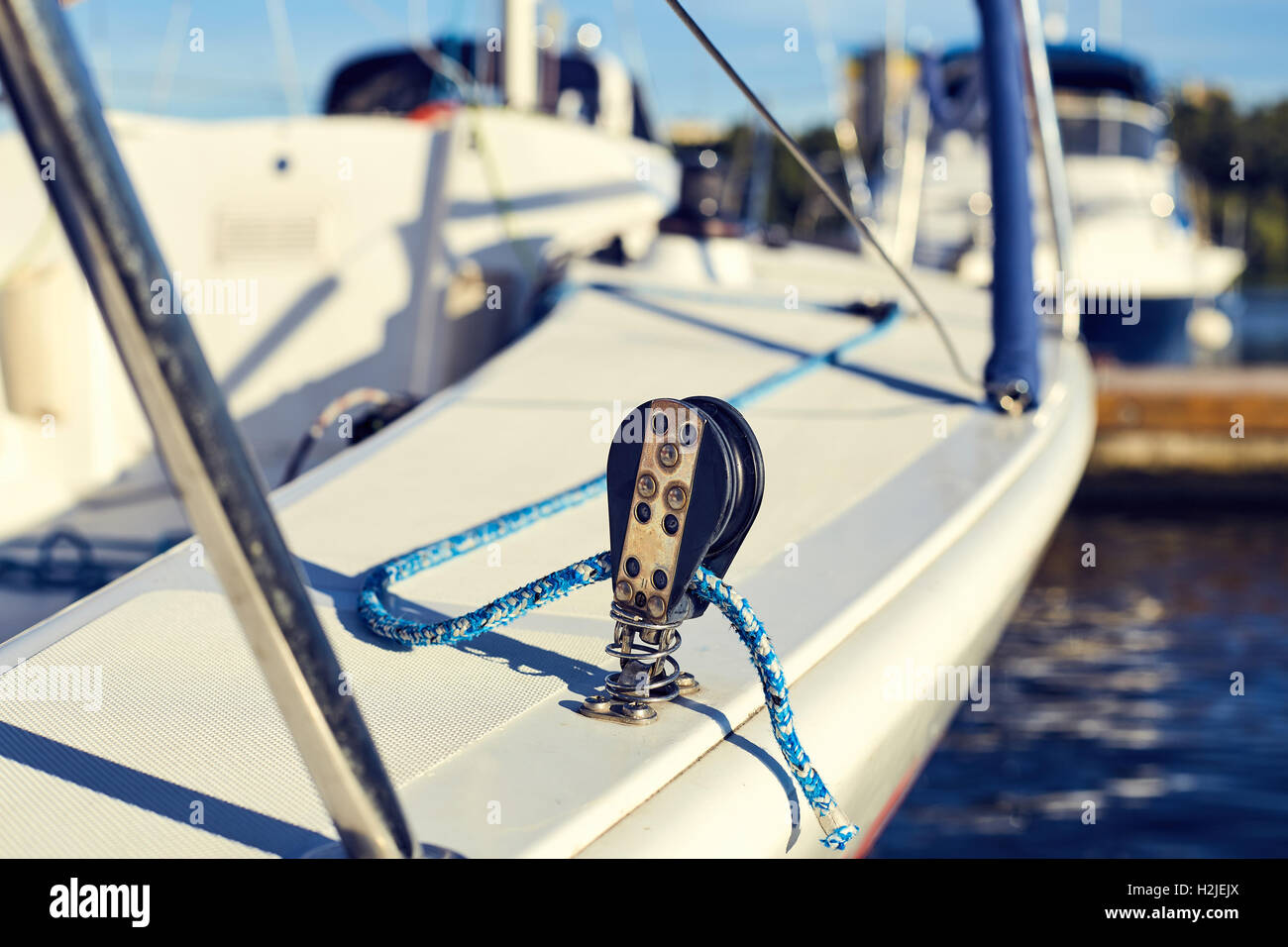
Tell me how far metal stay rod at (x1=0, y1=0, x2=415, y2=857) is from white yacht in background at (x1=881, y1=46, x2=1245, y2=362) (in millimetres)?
12930

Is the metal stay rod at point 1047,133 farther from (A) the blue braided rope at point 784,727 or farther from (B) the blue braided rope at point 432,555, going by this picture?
(A) the blue braided rope at point 784,727

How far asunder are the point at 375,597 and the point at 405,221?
8.47ft

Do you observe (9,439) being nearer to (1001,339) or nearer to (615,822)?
(1001,339)

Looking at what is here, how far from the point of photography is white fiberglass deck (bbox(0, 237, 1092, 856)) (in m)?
1.11

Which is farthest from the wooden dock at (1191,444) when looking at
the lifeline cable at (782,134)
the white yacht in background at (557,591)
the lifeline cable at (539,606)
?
the lifeline cable at (539,606)

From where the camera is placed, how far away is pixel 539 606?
4.55ft

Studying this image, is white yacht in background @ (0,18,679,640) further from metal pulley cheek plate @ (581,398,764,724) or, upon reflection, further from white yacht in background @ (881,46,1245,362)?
white yacht in background @ (881,46,1245,362)

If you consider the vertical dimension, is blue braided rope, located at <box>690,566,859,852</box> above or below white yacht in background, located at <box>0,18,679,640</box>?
below

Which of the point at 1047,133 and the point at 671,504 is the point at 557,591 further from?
the point at 1047,133

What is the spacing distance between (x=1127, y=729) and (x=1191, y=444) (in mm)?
4460

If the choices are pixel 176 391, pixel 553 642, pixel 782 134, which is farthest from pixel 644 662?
pixel 782 134

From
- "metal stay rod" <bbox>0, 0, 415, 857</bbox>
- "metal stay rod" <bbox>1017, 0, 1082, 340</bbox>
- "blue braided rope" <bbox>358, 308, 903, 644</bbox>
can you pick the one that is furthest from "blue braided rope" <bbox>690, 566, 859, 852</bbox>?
"metal stay rod" <bbox>1017, 0, 1082, 340</bbox>

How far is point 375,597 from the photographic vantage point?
1512 millimetres

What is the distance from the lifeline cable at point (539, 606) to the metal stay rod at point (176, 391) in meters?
0.42
